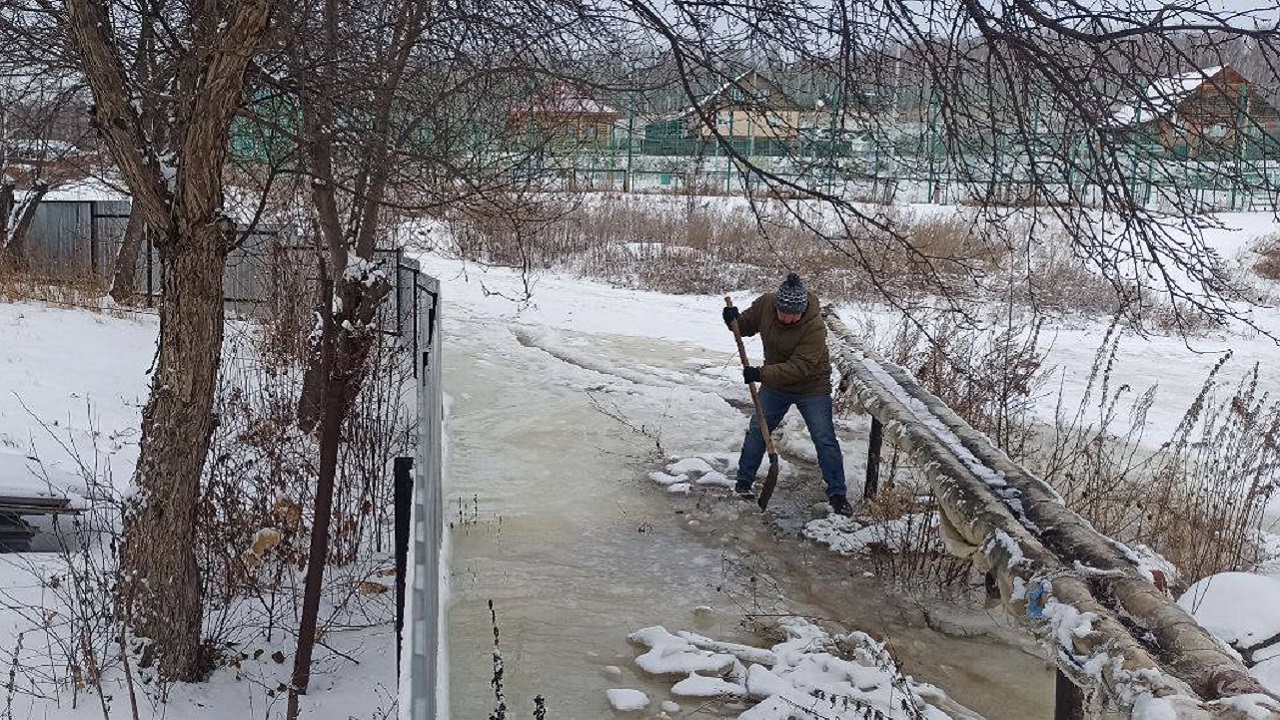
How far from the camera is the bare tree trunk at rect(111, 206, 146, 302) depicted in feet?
42.4

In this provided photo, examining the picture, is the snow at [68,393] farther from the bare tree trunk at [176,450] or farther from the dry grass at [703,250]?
the dry grass at [703,250]

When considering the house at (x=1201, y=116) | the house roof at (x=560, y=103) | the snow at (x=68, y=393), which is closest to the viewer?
the house at (x=1201, y=116)

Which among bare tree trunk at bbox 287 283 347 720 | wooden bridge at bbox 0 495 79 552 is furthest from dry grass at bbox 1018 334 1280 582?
wooden bridge at bbox 0 495 79 552

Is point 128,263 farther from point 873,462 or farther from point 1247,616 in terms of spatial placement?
point 1247,616

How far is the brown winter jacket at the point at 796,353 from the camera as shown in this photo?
7.27 meters

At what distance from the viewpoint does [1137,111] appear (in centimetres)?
379

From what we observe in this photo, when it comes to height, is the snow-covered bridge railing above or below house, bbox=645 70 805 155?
below

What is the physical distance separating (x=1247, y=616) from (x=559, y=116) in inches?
220

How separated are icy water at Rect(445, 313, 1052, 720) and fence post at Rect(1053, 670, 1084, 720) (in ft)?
4.81

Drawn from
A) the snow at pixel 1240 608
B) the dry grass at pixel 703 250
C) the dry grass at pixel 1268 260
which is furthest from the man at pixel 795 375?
the dry grass at pixel 1268 260

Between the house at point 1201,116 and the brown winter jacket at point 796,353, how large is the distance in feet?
11.5

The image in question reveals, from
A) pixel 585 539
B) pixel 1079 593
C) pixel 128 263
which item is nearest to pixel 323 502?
pixel 1079 593

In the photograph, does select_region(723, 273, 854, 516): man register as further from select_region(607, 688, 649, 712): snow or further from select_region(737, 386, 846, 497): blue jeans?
select_region(607, 688, 649, 712): snow

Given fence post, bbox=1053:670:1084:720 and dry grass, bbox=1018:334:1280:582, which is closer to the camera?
fence post, bbox=1053:670:1084:720
